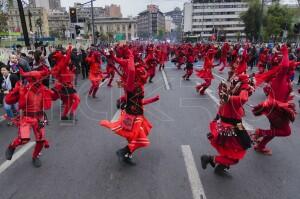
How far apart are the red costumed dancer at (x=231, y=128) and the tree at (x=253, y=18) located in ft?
181

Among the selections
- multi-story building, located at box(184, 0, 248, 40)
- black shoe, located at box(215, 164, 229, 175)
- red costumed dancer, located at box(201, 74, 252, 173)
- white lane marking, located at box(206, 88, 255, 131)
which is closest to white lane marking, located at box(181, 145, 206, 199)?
black shoe, located at box(215, 164, 229, 175)

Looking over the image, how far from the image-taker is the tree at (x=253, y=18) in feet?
180

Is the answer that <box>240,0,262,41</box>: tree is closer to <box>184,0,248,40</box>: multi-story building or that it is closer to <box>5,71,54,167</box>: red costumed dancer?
<box>5,71,54,167</box>: red costumed dancer

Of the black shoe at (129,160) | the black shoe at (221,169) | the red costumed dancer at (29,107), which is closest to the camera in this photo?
the black shoe at (221,169)

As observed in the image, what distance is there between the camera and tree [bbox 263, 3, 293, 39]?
5144 cm

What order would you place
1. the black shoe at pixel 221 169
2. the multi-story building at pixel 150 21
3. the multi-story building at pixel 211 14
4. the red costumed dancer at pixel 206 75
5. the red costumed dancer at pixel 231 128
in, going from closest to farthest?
the red costumed dancer at pixel 231 128, the black shoe at pixel 221 169, the red costumed dancer at pixel 206 75, the multi-story building at pixel 211 14, the multi-story building at pixel 150 21

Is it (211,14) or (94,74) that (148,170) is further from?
(211,14)

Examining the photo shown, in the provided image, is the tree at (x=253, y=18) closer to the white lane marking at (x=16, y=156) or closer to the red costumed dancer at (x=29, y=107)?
the white lane marking at (x=16, y=156)

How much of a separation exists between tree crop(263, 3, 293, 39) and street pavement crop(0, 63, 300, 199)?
49.8 metres

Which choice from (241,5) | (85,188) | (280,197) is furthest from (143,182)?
(241,5)

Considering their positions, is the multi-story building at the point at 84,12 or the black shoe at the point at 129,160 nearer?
the black shoe at the point at 129,160

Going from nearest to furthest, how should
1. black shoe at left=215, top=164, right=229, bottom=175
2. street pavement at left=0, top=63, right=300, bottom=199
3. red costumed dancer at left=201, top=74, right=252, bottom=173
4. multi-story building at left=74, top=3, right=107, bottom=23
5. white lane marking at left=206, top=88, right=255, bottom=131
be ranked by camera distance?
red costumed dancer at left=201, top=74, right=252, bottom=173, street pavement at left=0, top=63, right=300, bottom=199, black shoe at left=215, top=164, right=229, bottom=175, white lane marking at left=206, top=88, right=255, bottom=131, multi-story building at left=74, top=3, right=107, bottom=23

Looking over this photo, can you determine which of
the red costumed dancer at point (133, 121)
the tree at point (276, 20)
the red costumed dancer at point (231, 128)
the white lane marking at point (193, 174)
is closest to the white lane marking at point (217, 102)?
the white lane marking at point (193, 174)

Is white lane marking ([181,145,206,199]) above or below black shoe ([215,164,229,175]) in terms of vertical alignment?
below
